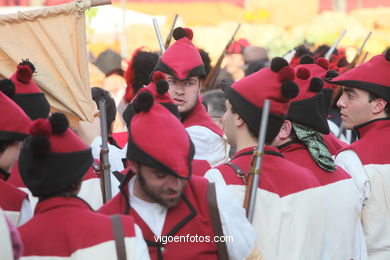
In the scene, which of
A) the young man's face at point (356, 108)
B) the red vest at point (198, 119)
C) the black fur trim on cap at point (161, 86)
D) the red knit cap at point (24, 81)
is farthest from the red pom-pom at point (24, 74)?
the young man's face at point (356, 108)

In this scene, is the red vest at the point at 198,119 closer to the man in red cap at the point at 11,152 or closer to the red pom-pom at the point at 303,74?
the red pom-pom at the point at 303,74

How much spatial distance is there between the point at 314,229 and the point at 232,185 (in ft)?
1.58

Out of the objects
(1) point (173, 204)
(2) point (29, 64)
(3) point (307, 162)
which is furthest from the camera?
(3) point (307, 162)

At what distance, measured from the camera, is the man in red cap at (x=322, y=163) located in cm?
461

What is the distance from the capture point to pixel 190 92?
5176 millimetres

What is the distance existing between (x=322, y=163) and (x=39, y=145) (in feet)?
6.28

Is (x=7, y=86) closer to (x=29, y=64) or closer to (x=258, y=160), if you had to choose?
(x=29, y=64)

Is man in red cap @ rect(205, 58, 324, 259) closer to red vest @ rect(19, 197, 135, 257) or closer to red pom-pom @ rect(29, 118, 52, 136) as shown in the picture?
red vest @ rect(19, 197, 135, 257)

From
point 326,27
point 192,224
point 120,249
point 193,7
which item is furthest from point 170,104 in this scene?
point 193,7

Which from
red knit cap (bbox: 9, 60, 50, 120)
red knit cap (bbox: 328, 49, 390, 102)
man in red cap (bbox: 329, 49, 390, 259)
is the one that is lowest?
man in red cap (bbox: 329, 49, 390, 259)

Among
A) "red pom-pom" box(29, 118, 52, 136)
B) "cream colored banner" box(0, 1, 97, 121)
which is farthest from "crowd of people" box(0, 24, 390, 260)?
"cream colored banner" box(0, 1, 97, 121)

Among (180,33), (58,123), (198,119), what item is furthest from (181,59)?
(58,123)

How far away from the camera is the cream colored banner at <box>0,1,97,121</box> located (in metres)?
4.72

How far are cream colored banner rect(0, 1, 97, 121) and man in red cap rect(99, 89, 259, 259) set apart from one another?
1161mm
